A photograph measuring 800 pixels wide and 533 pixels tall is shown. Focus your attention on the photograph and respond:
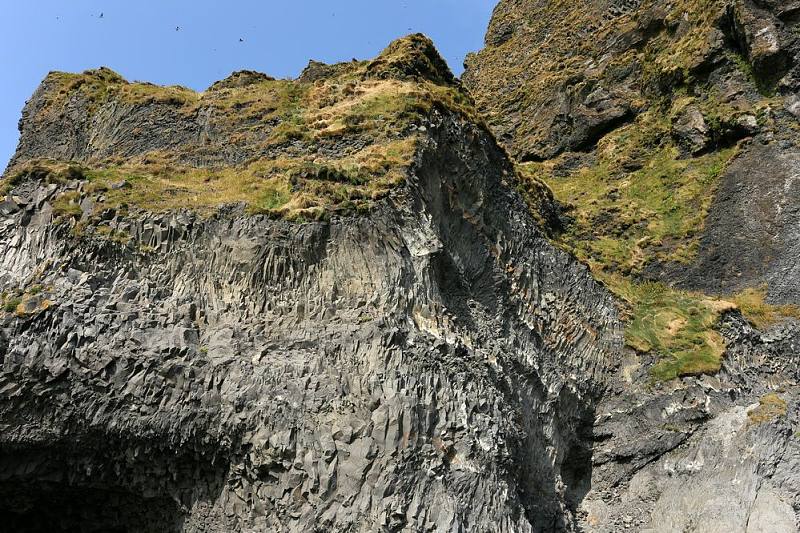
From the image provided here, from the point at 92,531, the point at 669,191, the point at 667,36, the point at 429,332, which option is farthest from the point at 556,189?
the point at 92,531

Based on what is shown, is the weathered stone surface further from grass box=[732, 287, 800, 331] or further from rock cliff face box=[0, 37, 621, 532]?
grass box=[732, 287, 800, 331]

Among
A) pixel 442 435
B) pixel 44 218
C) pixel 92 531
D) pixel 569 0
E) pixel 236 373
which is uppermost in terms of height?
pixel 569 0

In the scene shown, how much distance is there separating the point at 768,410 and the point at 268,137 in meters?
16.4

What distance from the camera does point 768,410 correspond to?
65.3ft

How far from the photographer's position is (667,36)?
35125 mm

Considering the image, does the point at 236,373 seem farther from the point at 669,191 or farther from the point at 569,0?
the point at 569,0

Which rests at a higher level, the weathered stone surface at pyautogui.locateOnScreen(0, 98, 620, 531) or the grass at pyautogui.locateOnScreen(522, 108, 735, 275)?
the grass at pyautogui.locateOnScreen(522, 108, 735, 275)

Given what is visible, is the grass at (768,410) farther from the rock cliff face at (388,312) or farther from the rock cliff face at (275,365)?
the rock cliff face at (275,365)

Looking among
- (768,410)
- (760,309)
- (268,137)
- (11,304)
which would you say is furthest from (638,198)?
(11,304)

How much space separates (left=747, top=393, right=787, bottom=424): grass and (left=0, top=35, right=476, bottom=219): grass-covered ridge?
37.1 ft

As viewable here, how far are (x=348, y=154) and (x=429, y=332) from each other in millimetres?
6747

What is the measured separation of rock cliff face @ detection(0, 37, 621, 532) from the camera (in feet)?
49.8

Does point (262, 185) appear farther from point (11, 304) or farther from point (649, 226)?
point (649, 226)

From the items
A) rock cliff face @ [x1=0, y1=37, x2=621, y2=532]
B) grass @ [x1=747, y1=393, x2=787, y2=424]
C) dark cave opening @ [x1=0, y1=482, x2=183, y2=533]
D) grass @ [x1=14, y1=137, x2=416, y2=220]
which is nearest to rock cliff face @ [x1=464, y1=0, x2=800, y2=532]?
grass @ [x1=747, y1=393, x2=787, y2=424]
